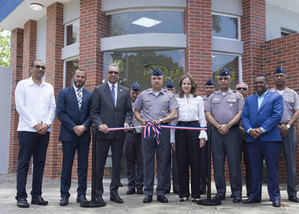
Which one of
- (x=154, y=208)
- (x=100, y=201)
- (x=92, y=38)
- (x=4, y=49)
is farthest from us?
(x=4, y=49)

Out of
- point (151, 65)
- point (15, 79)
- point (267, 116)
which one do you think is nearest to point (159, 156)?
point (267, 116)

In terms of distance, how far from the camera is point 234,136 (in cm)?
492

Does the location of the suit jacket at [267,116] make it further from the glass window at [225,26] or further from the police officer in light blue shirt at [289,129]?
the glass window at [225,26]

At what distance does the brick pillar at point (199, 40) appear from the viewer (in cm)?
768

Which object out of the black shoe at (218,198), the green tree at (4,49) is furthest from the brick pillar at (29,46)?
the green tree at (4,49)

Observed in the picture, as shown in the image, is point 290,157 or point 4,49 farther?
point 4,49

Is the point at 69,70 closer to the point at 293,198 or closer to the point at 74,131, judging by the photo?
the point at 74,131

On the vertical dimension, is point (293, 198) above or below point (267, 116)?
below

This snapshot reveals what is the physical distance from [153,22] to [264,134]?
4.50m

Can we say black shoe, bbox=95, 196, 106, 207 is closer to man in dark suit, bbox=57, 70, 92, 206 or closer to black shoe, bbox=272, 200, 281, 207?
man in dark suit, bbox=57, 70, 92, 206

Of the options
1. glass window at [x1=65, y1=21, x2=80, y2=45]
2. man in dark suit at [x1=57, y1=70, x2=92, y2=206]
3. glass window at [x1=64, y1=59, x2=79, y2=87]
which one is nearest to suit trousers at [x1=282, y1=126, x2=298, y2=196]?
man in dark suit at [x1=57, y1=70, x2=92, y2=206]

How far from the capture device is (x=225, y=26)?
332 inches

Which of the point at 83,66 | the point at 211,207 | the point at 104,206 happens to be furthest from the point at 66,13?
the point at 211,207

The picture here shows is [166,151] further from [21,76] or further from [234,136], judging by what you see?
[21,76]
